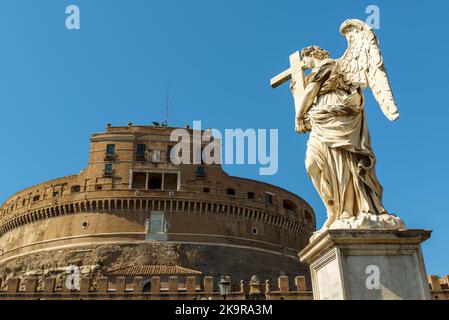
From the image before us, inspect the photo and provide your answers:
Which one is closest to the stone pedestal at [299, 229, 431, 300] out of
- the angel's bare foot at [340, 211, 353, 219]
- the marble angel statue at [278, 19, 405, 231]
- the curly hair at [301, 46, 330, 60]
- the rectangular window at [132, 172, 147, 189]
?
the marble angel statue at [278, 19, 405, 231]

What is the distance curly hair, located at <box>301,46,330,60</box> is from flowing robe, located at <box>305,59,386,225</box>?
383mm

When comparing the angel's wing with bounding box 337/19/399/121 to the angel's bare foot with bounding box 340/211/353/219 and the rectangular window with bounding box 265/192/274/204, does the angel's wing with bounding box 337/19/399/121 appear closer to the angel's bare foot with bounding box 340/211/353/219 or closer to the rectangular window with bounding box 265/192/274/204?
the angel's bare foot with bounding box 340/211/353/219

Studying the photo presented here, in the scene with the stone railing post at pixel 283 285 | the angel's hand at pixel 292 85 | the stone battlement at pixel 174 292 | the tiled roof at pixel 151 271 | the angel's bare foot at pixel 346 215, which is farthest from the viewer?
the tiled roof at pixel 151 271

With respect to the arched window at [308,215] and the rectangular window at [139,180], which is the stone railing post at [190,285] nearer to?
the rectangular window at [139,180]

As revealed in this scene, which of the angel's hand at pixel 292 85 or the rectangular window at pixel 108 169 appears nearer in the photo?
the angel's hand at pixel 292 85

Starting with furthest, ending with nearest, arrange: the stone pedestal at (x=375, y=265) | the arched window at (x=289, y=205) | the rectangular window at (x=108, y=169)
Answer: the arched window at (x=289, y=205) → the rectangular window at (x=108, y=169) → the stone pedestal at (x=375, y=265)

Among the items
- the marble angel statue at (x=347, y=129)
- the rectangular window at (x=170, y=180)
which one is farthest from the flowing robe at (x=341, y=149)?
the rectangular window at (x=170, y=180)

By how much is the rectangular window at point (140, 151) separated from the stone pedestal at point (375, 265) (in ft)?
128

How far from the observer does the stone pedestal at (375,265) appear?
3.41 metres

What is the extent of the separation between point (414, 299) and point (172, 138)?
40376 millimetres

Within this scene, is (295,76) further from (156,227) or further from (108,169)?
(108,169)

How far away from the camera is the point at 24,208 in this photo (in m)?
43.2
